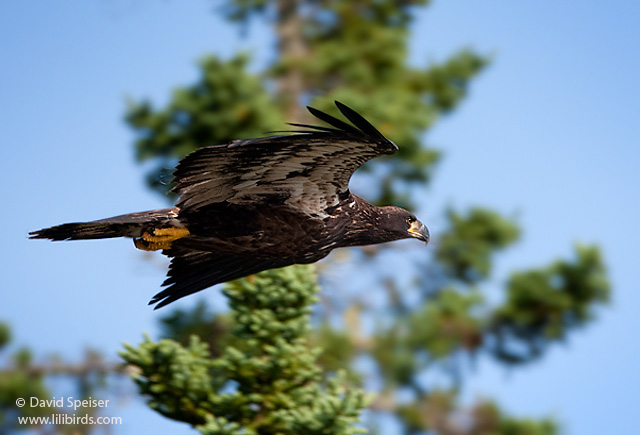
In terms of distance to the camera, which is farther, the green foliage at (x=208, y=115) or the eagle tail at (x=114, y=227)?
the green foliage at (x=208, y=115)

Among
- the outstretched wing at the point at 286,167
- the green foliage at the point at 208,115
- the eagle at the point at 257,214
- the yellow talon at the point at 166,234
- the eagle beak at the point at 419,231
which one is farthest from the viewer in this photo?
the green foliage at the point at 208,115

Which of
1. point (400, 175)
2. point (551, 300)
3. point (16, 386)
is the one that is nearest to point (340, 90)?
point (400, 175)

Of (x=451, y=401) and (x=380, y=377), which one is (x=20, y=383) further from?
(x=451, y=401)

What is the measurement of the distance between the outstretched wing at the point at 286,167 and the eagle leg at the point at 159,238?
0.61 ft

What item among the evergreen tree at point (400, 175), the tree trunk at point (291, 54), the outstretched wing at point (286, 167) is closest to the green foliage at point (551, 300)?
the evergreen tree at point (400, 175)

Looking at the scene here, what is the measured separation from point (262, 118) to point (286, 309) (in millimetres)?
4327

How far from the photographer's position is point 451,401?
980cm

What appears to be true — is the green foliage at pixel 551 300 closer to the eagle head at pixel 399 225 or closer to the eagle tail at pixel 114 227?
the eagle head at pixel 399 225

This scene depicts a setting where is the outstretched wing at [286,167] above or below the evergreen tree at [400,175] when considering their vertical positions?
below

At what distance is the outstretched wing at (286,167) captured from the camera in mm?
4551

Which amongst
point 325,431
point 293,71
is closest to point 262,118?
point 293,71

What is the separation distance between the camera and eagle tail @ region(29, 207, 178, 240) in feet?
16.4

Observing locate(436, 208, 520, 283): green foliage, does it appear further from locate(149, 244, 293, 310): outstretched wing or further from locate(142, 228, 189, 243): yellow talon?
locate(142, 228, 189, 243): yellow talon

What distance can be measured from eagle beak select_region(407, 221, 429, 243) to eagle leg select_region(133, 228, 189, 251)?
1514 mm
